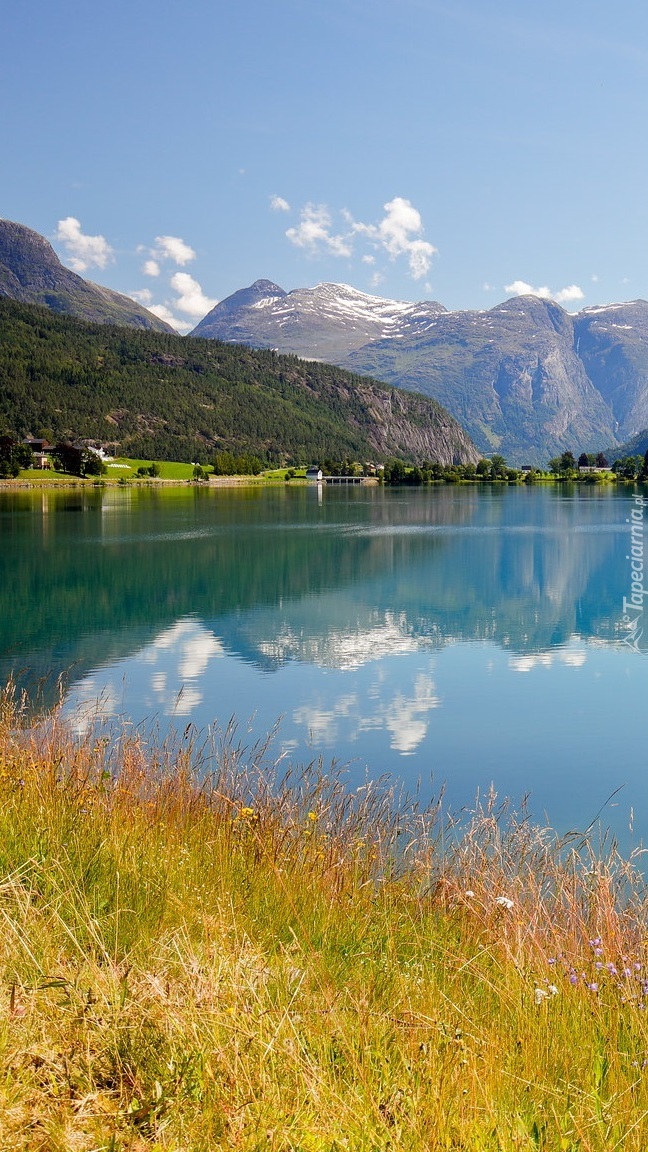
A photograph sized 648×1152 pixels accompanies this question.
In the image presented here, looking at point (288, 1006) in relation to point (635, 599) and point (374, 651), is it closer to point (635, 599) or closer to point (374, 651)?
point (374, 651)

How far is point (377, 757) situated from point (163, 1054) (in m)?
12.7

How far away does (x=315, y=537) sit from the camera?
66.9 metres

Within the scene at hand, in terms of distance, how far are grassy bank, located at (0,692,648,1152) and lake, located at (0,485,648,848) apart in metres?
3.91

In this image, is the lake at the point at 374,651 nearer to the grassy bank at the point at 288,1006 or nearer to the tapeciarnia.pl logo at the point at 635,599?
the tapeciarnia.pl logo at the point at 635,599

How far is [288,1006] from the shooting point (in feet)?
14.9

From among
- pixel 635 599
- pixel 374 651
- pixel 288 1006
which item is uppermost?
pixel 288 1006

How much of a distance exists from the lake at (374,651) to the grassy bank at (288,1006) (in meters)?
3.91

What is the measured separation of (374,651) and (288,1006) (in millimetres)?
22957

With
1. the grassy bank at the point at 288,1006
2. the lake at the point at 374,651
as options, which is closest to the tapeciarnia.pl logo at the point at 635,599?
the lake at the point at 374,651

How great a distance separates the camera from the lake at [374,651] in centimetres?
1702

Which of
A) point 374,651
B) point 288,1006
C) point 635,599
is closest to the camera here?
point 288,1006

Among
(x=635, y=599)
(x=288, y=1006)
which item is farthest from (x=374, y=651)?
(x=288, y=1006)

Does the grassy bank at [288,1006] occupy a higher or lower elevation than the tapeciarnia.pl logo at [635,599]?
higher

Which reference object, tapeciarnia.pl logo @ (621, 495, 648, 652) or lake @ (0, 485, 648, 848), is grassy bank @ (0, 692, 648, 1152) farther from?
tapeciarnia.pl logo @ (621, 495, 648, 652)
